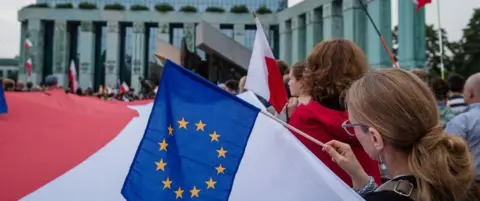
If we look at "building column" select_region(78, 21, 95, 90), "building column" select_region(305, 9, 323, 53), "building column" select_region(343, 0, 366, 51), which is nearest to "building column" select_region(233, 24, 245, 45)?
"building column" select_region(305, 9, 323, 53)

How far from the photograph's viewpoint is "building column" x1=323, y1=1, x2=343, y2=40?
26.5 metres

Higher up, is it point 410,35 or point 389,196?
point 410,35

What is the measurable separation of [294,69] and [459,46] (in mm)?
45999

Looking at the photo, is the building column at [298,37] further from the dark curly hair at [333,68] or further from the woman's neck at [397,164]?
the woman's neck at [397,164]

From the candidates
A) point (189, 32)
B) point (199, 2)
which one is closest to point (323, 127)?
point (189, 32)

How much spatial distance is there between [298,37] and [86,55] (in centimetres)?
1683

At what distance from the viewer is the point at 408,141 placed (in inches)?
55.9

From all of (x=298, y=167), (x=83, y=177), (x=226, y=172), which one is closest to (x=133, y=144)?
(x=83, y=177)

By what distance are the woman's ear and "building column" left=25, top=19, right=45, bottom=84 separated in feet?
122

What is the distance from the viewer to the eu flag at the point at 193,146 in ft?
6.64

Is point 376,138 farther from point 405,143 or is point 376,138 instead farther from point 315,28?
point 315,28

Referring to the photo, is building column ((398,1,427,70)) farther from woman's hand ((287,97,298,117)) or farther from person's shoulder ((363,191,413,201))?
person's shoulder ((363,191,413,201))

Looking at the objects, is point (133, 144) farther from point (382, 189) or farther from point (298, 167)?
point (382, 189)

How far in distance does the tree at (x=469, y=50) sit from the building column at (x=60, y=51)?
33.8m
